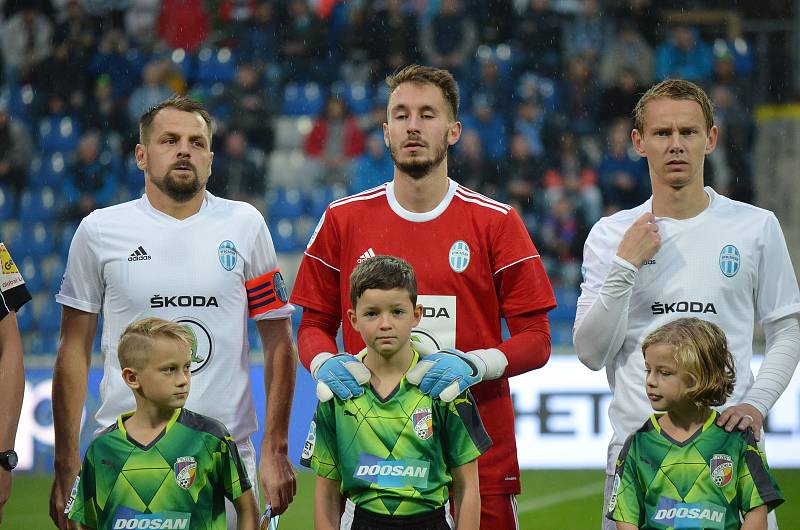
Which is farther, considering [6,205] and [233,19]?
[233,19]

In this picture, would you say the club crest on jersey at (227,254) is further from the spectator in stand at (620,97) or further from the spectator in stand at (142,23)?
the spectator in stand at (142,23)

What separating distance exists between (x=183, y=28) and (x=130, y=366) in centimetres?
1186

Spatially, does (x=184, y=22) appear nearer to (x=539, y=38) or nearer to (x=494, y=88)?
(x=494, y=88)

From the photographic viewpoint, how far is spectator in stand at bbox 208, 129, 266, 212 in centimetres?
1320

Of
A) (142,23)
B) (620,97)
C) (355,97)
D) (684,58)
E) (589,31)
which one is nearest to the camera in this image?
(620,97)

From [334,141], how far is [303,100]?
97cm

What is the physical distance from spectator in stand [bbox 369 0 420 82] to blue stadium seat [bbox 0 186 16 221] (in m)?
4.38

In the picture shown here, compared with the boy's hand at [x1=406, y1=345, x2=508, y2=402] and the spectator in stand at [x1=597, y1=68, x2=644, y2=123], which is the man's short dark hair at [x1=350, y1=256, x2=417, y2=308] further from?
the spectator in stand at [x1=597, y1=68, x2=644, y2=123]

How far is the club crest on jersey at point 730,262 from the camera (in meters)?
4.18

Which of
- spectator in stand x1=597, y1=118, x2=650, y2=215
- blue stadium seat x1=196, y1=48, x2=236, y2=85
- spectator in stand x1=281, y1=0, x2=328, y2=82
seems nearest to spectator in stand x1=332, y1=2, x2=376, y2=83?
spectator in stand x1=281, y1=0, x2=328, y2=82

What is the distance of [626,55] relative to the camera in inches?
568

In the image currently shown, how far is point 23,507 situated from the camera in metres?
8.18

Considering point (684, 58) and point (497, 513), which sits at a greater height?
point (684, 58)

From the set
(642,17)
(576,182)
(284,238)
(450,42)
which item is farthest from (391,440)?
(642,17)
